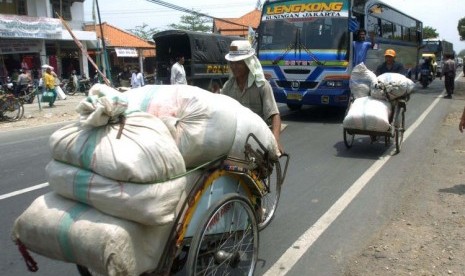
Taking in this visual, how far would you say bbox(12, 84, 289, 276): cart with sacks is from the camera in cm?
231

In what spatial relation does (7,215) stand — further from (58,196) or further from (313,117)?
(313,117)

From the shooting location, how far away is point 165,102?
286cm

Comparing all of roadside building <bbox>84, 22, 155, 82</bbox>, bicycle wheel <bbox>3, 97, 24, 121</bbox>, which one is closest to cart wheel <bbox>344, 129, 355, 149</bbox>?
bicycle wheel <bbox>3, 97, 24, 121</bbox>

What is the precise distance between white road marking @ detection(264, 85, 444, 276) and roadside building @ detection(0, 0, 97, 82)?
2097 cm

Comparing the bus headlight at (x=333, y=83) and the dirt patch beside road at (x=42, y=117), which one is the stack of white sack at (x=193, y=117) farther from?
the dirt patch beside road at (x=42, y=117)

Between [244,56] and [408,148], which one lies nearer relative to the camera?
[244,56]

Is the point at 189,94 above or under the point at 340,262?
above

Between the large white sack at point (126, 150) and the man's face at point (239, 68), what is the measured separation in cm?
162

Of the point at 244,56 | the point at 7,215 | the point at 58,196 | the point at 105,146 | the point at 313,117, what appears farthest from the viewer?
the point at 313,117

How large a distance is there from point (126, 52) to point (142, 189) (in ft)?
108

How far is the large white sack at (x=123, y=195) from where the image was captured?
2.31m

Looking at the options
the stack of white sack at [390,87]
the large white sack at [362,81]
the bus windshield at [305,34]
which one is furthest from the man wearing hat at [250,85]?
the bus windshield at [305,34]

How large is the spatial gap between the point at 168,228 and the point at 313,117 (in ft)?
32.9

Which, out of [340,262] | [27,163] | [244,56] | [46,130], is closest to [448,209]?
[340,262]
